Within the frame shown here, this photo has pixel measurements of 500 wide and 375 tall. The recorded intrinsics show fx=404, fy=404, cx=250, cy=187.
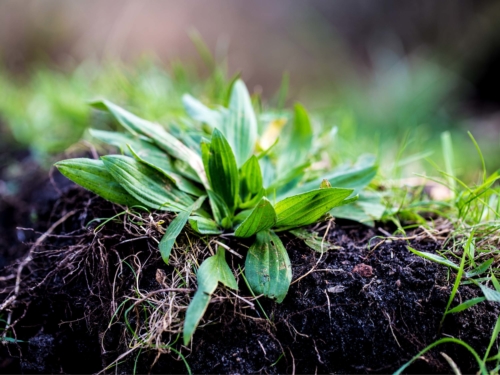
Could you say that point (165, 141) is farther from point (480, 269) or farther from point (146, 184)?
point (480, 269)

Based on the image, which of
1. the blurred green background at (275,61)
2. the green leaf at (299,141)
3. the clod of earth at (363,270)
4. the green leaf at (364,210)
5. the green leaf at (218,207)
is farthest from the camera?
the blurred green background at (275,61)

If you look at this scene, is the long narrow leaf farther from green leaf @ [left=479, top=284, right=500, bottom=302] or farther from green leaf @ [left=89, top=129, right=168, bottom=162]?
green leaf @ [left=479, top=284, right=500, bottom=302]

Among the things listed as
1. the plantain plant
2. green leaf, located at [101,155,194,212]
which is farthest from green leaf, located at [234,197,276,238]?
green leaf, located at [101,155,194,212]

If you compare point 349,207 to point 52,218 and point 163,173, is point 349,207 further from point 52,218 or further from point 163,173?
point 52,218

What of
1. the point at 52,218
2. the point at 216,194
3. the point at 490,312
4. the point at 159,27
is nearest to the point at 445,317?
the point at 490,312

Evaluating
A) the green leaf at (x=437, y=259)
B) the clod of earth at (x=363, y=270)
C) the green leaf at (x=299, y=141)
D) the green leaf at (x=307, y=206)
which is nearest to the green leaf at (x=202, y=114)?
the green leaf at (x=299, y=141)

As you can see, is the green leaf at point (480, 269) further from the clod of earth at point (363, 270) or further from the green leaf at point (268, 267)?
the green leaf at point (268, 267)
